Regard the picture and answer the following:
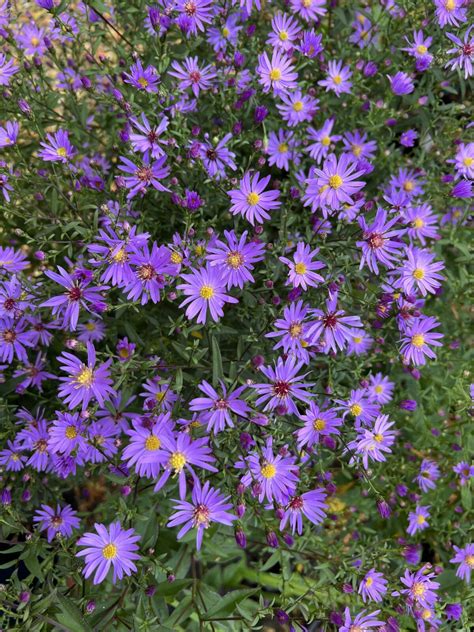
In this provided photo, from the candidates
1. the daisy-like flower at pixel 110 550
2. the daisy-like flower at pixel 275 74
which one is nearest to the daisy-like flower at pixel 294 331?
the daisy-like flower at pixel 110 550

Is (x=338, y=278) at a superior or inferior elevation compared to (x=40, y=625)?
superior

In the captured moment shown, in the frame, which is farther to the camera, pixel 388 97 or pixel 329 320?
pixel 388 97

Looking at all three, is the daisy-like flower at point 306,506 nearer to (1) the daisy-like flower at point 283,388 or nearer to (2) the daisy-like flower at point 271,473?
(2) the daisy-like flower at point 271,473

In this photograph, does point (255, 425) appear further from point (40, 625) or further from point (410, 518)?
point (410, 518)

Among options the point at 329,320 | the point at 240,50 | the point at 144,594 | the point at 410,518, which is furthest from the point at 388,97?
the point at 144,594

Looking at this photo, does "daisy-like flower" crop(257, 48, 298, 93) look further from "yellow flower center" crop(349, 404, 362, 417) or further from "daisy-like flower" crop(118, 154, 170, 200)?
"yellow flower center" crop(349, 404, 362, 417)

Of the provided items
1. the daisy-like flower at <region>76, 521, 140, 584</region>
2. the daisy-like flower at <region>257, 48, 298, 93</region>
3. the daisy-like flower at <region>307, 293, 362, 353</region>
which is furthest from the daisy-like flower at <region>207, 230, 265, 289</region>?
the daisy-like flower at <region>76, 521, 140, 584</region>

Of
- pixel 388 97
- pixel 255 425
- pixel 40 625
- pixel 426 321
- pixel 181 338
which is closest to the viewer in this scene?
pixel 40 625
